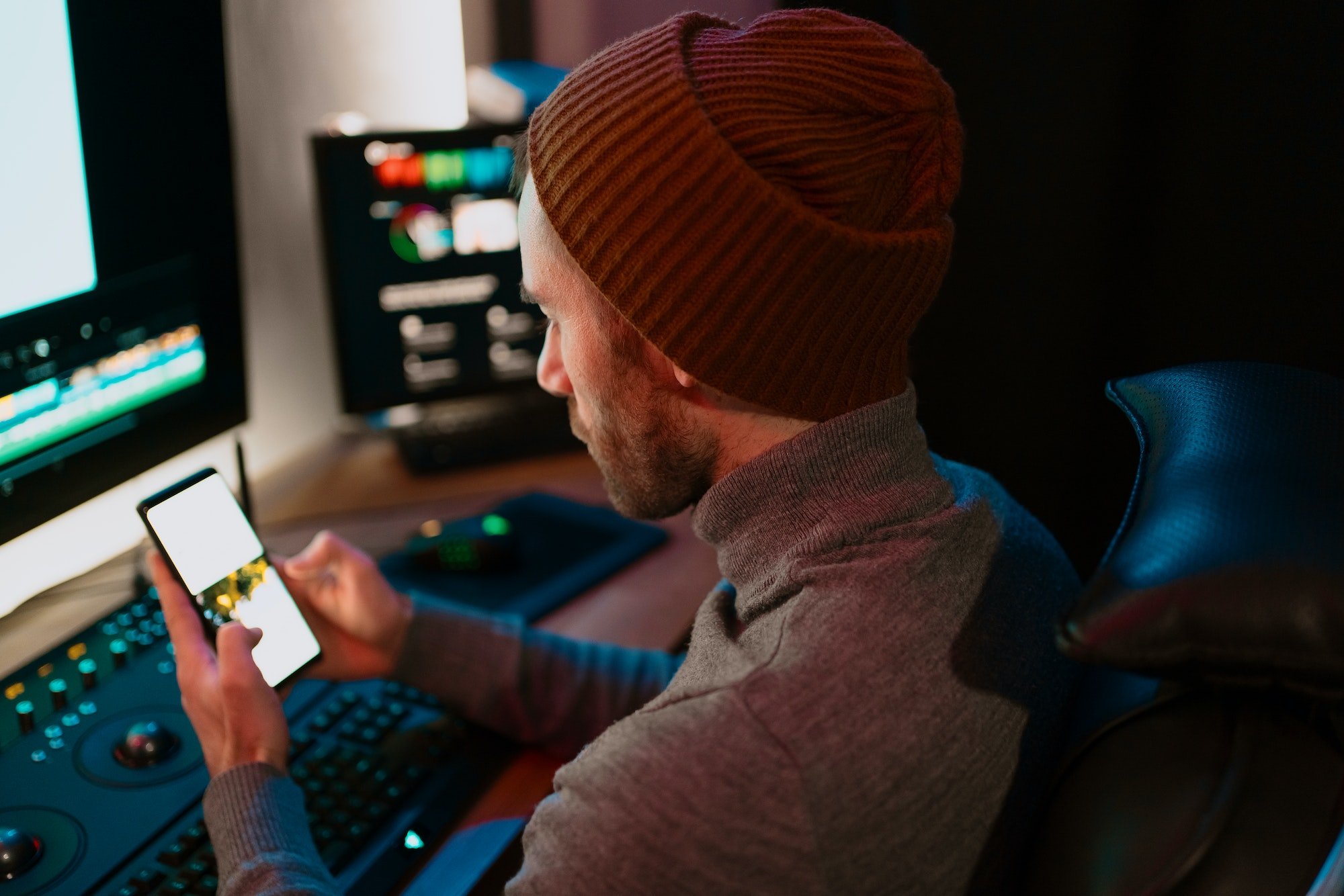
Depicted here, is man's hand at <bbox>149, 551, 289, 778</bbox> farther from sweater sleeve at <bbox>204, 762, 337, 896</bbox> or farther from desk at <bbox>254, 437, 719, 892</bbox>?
desk at <bbox>254, 437, 719, 892</bbox>

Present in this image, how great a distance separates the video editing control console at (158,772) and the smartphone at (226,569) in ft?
0.20

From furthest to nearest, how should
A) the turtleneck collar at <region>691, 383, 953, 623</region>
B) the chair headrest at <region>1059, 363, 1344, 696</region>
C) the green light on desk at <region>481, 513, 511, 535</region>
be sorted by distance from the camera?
the green light on desk at <region>481, 513, 511, 535</region> < the turtleneck collar at <region>691, 383, 953, 623</region> < the chair headrest at <region>1059, 363, 1344, 696</region>

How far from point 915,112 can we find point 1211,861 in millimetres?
500

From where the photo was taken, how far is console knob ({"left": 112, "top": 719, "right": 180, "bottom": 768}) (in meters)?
0.89

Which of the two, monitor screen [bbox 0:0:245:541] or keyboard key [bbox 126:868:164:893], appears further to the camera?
monitor screen [bbox 0:0:245:541]

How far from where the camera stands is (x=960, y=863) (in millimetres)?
671

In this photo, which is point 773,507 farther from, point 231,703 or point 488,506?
point 488,506

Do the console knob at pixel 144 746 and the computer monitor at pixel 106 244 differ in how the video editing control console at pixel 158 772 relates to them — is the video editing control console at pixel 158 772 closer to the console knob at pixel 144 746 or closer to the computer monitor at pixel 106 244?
the console knob at pixel 144 746

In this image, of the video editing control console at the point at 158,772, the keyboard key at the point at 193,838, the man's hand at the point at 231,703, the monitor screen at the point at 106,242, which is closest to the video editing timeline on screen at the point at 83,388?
the monitor screen at the point at 106,242

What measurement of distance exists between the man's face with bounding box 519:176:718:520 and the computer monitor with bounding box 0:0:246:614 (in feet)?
1.54

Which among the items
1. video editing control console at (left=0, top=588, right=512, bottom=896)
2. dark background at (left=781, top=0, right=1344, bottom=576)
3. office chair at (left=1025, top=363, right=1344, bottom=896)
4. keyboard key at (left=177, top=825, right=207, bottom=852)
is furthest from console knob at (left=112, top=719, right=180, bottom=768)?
dark background at (left=781, top=0, right=1344, bottom=576)

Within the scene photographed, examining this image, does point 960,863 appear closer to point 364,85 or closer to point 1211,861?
point 1211,861

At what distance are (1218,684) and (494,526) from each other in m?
0.88

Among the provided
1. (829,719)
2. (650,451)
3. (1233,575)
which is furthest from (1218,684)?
(650,451)
